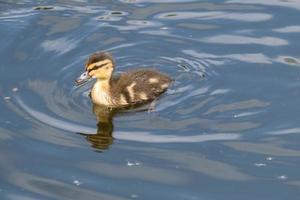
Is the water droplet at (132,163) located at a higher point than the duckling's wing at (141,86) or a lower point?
lower

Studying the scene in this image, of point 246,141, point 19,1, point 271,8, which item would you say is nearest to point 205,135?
point 246,141

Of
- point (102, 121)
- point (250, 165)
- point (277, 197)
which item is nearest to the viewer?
point (277, 197)

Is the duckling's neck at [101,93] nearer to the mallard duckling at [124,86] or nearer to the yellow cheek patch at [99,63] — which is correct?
the mallard duckling at [124,86]

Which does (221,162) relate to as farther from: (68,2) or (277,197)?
(68,2)

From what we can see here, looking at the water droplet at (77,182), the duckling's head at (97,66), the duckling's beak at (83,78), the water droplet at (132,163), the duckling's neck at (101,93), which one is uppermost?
the duckling's head at (97,66)

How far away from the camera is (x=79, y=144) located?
710 centimetres

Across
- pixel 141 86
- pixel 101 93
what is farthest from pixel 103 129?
pixel 141 86

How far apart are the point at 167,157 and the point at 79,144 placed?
2.46 feet

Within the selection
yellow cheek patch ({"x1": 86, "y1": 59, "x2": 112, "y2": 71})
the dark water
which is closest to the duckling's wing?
the dark water

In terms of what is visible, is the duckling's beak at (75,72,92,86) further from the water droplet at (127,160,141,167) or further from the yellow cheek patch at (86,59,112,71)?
the water droplet at (127,160,141,167)

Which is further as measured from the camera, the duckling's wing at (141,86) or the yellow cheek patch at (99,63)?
the duckling's wing at (141,86)

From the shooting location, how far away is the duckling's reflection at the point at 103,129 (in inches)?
283

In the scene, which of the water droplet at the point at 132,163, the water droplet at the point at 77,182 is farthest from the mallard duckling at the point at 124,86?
the water droplet at the point at 77,182

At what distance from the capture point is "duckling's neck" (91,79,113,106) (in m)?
7.97
